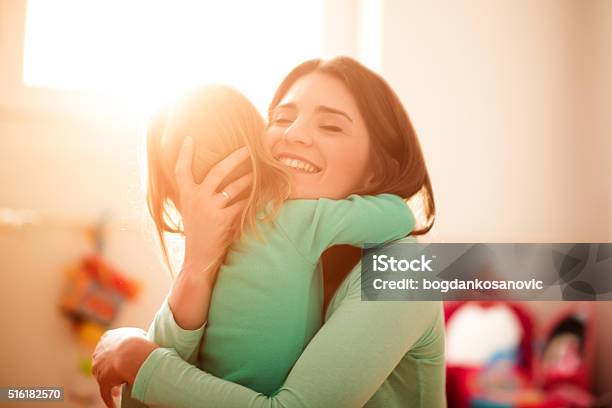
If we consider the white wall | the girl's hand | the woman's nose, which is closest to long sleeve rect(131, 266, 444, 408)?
the girl's hand

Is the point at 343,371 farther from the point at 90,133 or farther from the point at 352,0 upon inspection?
the point at 352,0

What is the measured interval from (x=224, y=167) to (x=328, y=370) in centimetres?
31

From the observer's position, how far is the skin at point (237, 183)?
29.8 inches

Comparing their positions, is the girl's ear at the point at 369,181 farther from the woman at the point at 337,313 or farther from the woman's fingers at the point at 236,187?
the woman's fingers at the point at 236,187

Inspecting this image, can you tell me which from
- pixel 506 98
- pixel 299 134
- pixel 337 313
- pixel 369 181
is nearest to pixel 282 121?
pixel 299 134

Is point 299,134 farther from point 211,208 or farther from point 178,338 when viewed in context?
point 178,338

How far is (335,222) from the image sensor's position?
0.71 metres

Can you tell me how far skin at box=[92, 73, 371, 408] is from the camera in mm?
757

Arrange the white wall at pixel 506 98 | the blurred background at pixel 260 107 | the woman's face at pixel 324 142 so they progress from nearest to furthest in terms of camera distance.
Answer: the woman's face at pixel 324 142 < the blurred background at pixel 260 107 < the white wall at pixel 506 98

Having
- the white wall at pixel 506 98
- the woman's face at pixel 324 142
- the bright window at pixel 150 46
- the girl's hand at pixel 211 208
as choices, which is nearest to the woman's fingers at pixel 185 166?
the girl's hand at pixel 211 208

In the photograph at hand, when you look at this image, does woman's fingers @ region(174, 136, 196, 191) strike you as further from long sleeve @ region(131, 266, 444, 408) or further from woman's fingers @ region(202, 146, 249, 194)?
long sleeve @ region(131, 266, 444, 408)

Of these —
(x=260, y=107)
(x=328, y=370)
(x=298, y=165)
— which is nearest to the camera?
(x=328, y=370)

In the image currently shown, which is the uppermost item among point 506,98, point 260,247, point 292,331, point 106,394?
point 506,98

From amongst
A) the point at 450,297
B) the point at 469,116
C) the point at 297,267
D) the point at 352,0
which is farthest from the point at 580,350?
the point at 352,0
